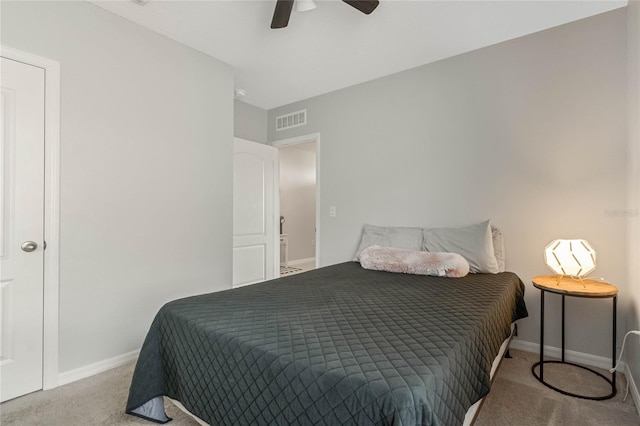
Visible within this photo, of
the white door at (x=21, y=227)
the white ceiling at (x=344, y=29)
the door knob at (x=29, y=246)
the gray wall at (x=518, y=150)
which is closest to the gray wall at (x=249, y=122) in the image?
the white ceiling at (x=344, y=29)

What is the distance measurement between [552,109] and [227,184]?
284 centimetres

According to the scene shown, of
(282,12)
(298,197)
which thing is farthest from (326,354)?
(298,197)

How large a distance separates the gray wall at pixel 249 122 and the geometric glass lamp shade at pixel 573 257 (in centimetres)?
340

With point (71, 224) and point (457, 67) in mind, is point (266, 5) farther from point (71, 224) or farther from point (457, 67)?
point (71, 224)

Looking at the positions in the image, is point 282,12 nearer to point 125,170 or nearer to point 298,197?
point 125,170

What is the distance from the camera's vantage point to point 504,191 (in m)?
2.66

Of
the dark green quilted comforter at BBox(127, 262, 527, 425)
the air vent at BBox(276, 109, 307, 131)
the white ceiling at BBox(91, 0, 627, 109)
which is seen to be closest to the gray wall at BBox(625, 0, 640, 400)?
the white ceiling at BBox(91, 0, 627, 109)

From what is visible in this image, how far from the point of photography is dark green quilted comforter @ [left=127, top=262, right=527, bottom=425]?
97 centimetres

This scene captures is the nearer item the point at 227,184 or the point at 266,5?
the point at 266,5

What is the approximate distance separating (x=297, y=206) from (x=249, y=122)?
2.75 metres

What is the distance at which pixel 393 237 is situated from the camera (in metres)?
3.02

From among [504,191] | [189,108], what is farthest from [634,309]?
[189,108]

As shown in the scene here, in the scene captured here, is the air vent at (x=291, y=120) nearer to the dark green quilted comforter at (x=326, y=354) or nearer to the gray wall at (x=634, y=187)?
the dark green quilted comforter at (x=326, y=354)

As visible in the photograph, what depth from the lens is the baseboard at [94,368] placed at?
2.07 metres
